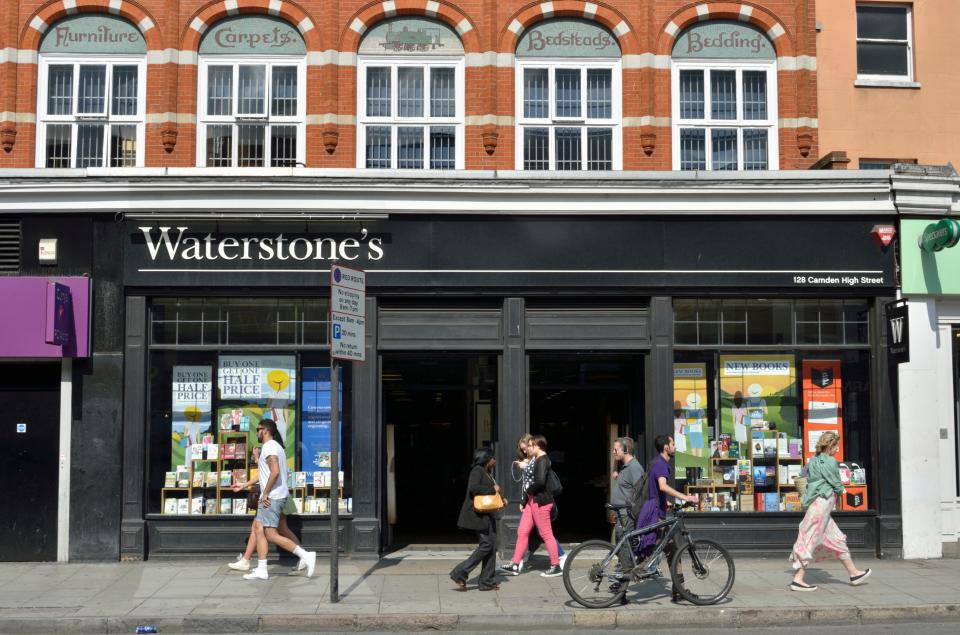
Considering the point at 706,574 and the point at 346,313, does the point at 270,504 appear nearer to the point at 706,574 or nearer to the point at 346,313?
the point at 346,313

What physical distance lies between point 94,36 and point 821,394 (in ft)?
37.0

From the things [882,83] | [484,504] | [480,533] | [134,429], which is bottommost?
[480,533]

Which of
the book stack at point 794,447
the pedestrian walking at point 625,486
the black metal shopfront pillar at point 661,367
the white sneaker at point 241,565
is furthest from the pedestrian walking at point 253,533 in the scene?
the book stack at point 794,447

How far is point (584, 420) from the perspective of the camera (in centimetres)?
1580

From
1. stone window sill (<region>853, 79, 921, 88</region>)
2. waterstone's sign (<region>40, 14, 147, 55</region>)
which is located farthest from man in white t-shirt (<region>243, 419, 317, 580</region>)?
stone window sill (<region>853, 79, 921, 88</region>)

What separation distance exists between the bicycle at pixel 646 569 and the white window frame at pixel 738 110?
20.0ft

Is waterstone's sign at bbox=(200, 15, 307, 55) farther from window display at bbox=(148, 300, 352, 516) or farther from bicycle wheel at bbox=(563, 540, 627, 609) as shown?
bicycle wheel at bbox=(563, 540, 627, 609)

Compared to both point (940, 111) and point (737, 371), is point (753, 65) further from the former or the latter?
point (737, 371)

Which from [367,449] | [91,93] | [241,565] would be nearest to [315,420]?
[367,449]

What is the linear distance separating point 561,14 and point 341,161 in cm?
378

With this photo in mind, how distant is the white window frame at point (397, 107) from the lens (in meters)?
14.5

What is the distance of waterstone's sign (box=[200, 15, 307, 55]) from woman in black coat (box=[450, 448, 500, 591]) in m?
6.80

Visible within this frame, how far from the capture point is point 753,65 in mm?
14867

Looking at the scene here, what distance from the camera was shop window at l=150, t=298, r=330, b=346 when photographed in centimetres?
1395
